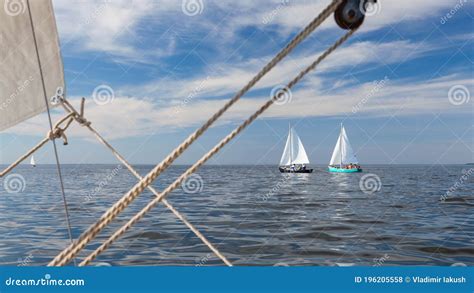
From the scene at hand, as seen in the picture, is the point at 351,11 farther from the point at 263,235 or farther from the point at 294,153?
the point at 294,153

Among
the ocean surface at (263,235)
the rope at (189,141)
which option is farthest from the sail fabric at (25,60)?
the ocean surface at (263,235)

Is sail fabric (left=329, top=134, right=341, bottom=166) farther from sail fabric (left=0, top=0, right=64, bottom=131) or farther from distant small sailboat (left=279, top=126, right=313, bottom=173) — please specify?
sail fabric (left=0, top=0, right=64, bottom=131)

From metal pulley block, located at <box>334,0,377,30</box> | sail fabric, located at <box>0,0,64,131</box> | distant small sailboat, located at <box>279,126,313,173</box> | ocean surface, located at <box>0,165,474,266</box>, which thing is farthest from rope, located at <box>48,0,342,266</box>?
distant small sailboat, located at <box>279,126,313,173</box>

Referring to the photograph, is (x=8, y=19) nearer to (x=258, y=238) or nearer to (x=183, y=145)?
(x=183, y=145)

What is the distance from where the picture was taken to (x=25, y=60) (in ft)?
15.1

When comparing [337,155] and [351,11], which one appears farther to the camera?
[337,155]

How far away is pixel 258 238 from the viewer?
12.0 m

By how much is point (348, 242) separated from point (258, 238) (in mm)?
2535

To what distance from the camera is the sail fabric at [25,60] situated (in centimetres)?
436

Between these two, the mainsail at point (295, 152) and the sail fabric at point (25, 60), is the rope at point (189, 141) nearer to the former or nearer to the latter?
the sail fabric at point (25, 60)

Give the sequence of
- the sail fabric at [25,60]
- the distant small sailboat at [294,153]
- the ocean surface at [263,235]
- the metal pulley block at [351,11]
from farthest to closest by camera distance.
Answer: the distant small sailboat at [294,153]
the ocean surface at [263,235]
the sail fabric at [25,60]
the metal pulley block at [351,11]

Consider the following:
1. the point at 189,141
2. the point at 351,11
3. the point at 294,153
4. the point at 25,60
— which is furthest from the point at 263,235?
the point at 294,153

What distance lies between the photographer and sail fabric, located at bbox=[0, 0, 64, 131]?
171 inches

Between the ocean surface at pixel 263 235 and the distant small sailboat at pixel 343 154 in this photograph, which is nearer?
the ocean surface at pixel 263 235
